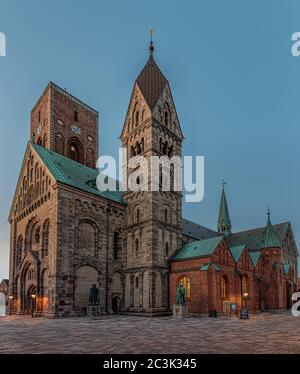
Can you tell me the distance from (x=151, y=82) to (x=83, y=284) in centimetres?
2793

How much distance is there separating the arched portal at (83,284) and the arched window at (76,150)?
70.6 ft

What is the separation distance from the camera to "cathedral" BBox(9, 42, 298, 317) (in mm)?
36156

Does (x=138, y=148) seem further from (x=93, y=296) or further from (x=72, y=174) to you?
(x=93, y=296)

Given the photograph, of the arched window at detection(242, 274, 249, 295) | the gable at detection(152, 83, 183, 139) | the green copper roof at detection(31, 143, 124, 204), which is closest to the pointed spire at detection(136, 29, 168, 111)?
the gable at detection(152, 83, 183, 139)

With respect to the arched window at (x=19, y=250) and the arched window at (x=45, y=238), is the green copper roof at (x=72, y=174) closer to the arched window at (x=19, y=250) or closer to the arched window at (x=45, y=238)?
the arched window at (x=45, y=238)

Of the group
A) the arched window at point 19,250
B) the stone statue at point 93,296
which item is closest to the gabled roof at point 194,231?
the stone statue at point 93,296

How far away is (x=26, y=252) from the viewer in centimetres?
Result: 4003

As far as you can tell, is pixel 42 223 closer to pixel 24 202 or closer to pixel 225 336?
pixel 24 202

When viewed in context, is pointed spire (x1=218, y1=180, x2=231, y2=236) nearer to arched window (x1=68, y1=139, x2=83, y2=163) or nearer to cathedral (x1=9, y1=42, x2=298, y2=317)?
cathedral (x1=9, y1=42, x2=298, y2=317)

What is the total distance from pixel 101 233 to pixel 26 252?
28.6 feet

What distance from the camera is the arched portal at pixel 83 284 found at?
3544 cm
